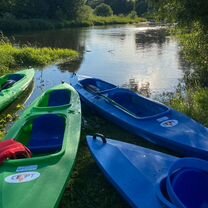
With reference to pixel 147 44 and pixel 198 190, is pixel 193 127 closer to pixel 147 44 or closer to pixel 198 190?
pixel 198 190

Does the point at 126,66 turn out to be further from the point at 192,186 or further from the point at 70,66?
the point at 192,186

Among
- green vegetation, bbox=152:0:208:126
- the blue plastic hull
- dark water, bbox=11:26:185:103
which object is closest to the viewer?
the blue plastic hull

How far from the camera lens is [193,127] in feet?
17.2

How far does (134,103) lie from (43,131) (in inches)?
83.2

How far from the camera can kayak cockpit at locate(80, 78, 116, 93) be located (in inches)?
308

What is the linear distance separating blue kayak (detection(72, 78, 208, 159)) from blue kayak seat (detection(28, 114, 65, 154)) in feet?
3.40

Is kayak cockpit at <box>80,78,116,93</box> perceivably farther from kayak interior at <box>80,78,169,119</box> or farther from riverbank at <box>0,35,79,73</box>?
riverbank at <box>0,35,79,73</box>

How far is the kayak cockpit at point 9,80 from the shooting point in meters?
8.43

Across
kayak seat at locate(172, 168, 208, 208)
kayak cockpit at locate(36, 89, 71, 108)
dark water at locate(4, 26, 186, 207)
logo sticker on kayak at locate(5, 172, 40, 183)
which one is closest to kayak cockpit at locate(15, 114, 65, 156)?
dark water at locate(4, 26, 186, 207)

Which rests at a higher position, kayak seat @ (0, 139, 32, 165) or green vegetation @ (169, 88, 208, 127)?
kayak seat @ (0, 139, 32, 165)

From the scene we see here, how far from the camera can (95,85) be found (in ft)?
27.1

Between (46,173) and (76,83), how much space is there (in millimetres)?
4690

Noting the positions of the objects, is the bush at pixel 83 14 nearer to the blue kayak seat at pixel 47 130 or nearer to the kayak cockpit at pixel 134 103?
the kayak cockpit at pixel 134 103

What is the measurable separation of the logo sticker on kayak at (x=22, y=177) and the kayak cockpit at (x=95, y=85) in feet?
13.0
